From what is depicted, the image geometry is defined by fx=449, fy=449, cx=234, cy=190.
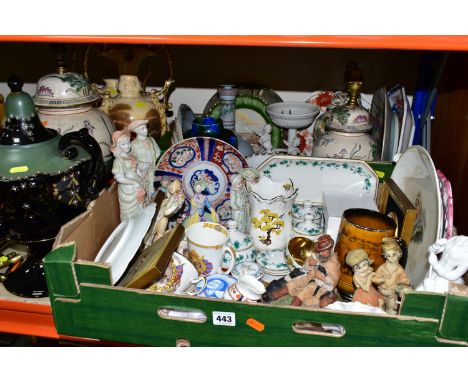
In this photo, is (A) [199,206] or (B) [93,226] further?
(A) [199,206]

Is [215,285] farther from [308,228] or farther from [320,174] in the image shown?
[320,174]

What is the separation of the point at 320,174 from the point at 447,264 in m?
0.44

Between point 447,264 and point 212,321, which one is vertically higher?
point 447,264

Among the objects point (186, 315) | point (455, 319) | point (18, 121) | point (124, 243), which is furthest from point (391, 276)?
point (18, 121)

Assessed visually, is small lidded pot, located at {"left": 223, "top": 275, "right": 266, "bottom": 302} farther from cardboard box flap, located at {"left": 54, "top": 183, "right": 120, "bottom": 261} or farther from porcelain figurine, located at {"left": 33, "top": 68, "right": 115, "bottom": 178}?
porcelain figurine, located at {"left": 33, "top": 68, "right": 115, "bottom": 178}

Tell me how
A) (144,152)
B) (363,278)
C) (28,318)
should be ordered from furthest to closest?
1. (144,152)
2. (28,318)
3. (363,278)

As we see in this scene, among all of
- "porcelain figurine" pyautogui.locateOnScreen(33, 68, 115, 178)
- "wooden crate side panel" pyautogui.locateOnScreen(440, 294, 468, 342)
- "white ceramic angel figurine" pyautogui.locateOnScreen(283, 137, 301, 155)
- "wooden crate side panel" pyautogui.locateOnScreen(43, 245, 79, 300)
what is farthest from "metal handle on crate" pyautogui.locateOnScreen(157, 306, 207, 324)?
"white ceramic angel figurine" pyautogui.locateOnScreen(283, 137, 301, 155)

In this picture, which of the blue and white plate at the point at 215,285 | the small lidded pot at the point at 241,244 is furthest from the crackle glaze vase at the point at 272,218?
the blue and white plate at the point at 215,285

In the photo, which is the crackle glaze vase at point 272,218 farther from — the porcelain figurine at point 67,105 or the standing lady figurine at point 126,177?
the porcelain figurine at point 67,105

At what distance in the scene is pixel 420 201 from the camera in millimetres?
873

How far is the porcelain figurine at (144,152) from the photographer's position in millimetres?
952

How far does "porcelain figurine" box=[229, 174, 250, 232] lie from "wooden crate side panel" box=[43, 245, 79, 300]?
371mm

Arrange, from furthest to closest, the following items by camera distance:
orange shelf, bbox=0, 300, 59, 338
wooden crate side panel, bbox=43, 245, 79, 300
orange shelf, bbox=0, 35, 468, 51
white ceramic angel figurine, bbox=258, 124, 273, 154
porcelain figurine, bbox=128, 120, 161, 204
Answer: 1. white ceramic angel figurine, bbox=258, 124, 273, 154
2. porcelain figurine, bbox=128, 120, 161, 204
3. orange shelf, bbox=0, 300, 59, 338
4. wooden crate side panel, bbox=43, 245, 79, 300
5. orange shelf, bbox=0, 35, 468, 51

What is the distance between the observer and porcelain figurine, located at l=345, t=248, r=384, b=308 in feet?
2.42
